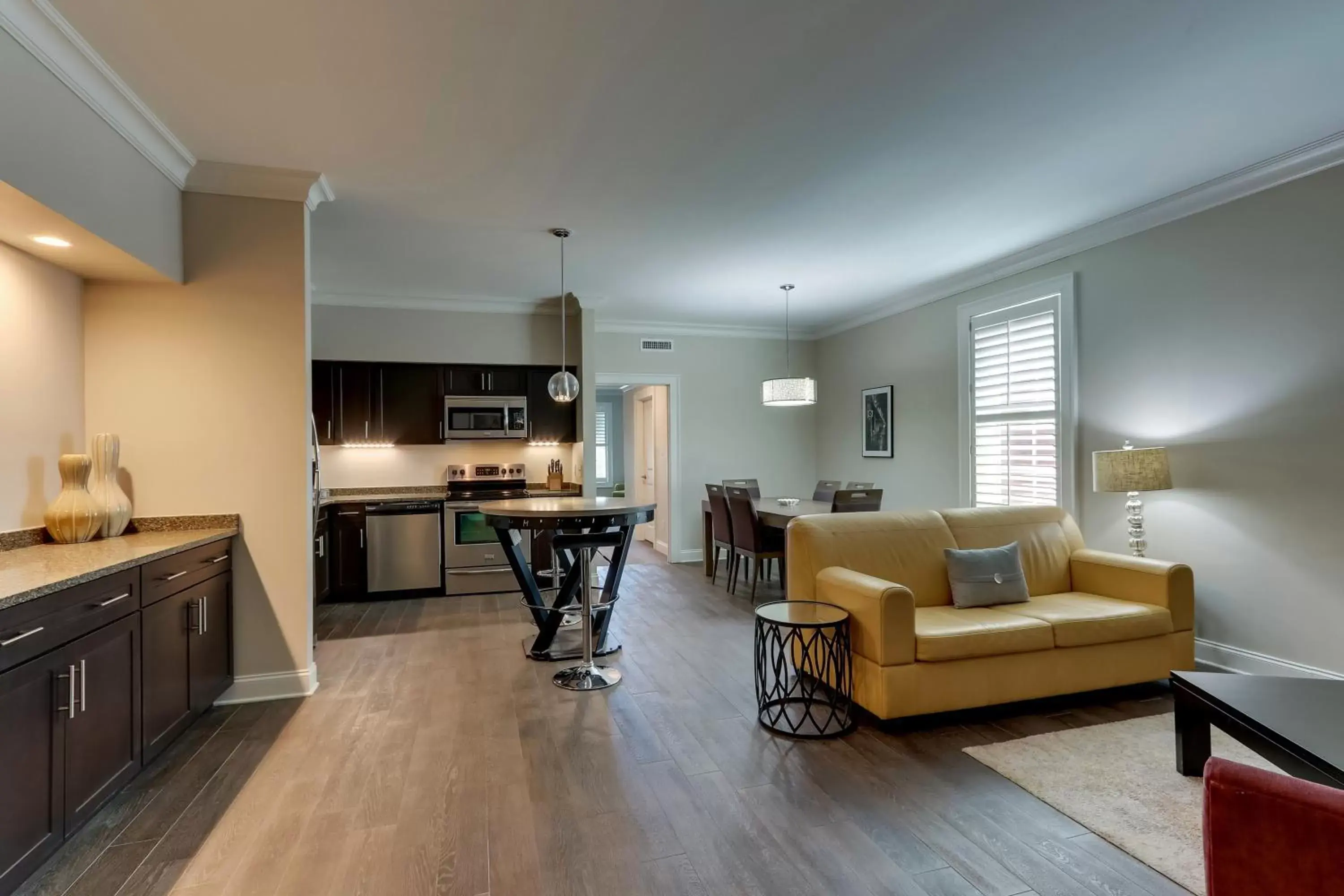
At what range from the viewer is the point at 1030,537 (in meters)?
3.77

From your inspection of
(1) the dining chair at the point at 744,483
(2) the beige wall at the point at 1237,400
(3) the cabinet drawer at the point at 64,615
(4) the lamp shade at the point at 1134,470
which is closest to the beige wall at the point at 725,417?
(1) the dining chair at the point at 744,483

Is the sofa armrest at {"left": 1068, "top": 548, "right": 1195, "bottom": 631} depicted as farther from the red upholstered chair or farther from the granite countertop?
the granite countertop

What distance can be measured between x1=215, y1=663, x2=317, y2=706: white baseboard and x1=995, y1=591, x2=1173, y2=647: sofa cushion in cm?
356

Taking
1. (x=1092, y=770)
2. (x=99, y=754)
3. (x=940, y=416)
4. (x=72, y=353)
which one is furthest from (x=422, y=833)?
(x=940, y=416)

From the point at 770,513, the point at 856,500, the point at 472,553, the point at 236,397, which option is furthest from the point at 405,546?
the point at 856,500

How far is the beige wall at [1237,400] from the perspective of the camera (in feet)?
10.5

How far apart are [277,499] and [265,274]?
45.4 inches

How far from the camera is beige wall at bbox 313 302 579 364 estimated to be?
19.2 ft

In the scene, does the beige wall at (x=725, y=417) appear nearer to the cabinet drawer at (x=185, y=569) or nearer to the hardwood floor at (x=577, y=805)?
the hardwood floor at (x=577, y=805)

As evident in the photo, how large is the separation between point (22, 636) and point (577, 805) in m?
1.70

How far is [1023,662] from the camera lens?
2992 mm

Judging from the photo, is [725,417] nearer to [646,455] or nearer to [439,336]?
[646,455]

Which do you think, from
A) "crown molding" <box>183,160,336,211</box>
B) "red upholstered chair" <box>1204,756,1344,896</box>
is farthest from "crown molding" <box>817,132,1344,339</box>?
"crown molding" <box>183,160,336,211</box>

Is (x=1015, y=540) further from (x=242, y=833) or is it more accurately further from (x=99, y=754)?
(x=99, y=754)
